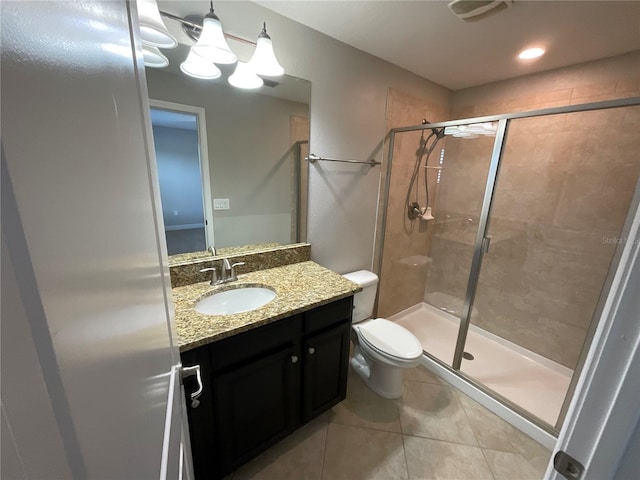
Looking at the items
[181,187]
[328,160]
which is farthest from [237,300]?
[328,160]

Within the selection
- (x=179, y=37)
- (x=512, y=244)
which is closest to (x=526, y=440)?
(x=512, y=244)

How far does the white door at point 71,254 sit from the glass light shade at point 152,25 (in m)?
0.66

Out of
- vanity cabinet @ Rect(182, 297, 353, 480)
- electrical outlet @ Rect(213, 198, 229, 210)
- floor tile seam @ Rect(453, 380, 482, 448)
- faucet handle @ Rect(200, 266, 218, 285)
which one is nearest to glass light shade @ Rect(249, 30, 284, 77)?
electrical outlet @ Rect(213, 198, 229, 210)

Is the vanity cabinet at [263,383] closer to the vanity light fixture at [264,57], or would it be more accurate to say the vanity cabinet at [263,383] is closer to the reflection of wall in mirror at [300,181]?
the reflection of wall in mirror at [300,181]

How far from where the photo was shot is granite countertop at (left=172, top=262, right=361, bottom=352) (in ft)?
3.33

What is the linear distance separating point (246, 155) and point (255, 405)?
4.19ft

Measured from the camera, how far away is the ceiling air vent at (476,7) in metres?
1.24

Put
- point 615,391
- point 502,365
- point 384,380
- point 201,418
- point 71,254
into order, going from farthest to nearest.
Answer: point 502,365 → point 384,380 → point 201,418 → point 615,391 → point 71,254

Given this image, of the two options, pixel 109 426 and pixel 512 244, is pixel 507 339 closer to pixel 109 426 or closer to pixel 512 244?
pixel 512 244

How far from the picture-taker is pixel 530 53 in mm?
1675

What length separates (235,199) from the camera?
1.50 meters

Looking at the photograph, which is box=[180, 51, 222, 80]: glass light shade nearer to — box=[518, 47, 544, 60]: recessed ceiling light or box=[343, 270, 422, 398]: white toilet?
box=[343, 270, 422, 398]: white toilet

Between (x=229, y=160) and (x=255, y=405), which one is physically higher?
(x=229, y=160)

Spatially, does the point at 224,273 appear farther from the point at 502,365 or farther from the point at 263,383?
the point at 502,365
